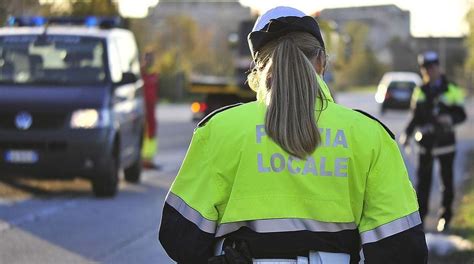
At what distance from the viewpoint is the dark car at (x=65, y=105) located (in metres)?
12.3

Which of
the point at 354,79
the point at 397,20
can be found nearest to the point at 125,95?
the point at 354,79

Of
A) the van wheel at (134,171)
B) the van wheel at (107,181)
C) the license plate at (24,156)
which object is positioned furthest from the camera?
the van wheel at (134,171)

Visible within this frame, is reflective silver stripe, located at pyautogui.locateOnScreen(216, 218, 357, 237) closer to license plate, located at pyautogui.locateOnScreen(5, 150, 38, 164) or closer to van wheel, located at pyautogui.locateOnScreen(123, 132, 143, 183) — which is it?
license plate, located at pyautogui.locateOnScreen(5, 150, 38, 164)

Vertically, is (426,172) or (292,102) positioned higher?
(292,102)

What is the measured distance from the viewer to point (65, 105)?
12.4 m

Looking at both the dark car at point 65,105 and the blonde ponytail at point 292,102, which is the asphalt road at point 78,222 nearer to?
the dark car at point 65,105

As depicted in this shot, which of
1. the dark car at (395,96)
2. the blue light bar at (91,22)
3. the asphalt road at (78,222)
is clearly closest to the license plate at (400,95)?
the dark car at (395,96)

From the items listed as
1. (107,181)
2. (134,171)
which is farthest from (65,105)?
(134,171)

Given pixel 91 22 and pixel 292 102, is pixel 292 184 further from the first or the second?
pixel 91 22

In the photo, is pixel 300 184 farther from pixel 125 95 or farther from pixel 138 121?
pixel 138 121

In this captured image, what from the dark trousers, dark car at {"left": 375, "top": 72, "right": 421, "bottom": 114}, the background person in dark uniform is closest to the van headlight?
the background person in dark uniform

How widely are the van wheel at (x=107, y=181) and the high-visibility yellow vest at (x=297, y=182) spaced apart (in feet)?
29.2

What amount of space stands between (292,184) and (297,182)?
0.02 meters

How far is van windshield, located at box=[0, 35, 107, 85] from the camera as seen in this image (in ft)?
42.7
